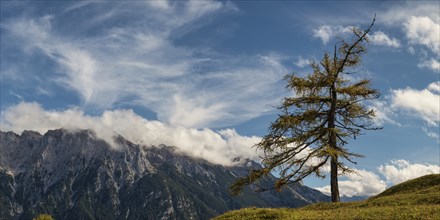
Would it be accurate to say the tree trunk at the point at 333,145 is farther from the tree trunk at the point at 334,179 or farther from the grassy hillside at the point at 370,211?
the grassy hillside at the point at 370,211

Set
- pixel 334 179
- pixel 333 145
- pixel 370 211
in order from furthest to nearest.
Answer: pixel 334 179
pixel 333 145
pixel 370 211

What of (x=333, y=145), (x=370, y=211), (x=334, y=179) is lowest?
(x=370, y=211)

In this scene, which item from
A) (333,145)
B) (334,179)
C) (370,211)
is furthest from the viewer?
(334,179)

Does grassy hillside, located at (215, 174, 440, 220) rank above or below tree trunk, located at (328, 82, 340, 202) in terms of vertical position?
below

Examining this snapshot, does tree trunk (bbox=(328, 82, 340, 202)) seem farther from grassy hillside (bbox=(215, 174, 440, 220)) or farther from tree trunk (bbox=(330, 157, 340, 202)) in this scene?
grassy hillside (bbox=(215, 174, 440, 220))

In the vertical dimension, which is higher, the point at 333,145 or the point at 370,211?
the point at 333,145

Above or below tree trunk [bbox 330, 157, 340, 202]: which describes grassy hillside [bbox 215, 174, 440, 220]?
below

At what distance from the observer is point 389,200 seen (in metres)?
33.9

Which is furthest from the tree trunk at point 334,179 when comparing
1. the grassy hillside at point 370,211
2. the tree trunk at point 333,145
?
the grassy hillside at point 370,211

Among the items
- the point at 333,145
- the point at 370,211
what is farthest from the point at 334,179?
the point at 370,211

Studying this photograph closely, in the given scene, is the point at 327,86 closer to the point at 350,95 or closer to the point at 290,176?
the point at 350,95

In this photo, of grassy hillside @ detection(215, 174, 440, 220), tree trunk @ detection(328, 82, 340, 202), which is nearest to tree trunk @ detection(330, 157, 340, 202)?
tree trunk @ detection(328, 82, 340, 202)

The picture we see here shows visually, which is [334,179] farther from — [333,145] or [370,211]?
[370,211]

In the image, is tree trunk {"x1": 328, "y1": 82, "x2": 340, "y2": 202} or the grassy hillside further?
tree trunk {"x1": 328, "y1": 82, "x2": 340, "y2": 202}
